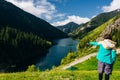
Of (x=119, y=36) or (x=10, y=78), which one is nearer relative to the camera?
(x=10, y=78)

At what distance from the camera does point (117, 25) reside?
19275cm

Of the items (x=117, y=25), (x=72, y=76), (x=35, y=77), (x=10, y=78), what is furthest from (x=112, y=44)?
(x=117, y=25)

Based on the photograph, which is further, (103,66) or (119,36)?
(119,36)

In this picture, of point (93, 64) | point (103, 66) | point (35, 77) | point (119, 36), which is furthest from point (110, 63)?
point (119, 36)

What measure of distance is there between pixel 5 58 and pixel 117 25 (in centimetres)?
8118

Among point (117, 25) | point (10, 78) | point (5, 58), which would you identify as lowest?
point (10, 78)

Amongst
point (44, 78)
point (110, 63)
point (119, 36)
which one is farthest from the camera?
point (119, 36)

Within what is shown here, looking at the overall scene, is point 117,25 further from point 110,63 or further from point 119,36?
point 110,63

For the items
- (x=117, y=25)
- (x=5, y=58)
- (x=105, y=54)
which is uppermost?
(x=117, y=25)

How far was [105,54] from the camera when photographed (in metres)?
17.2

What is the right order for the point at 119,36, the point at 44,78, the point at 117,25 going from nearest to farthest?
the point at 44,78 → the point at 119,36 → the point at 117,25

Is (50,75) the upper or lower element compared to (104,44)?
lower

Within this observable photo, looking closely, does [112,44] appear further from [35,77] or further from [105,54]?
[35,77]

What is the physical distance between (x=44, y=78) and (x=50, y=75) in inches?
40.2
